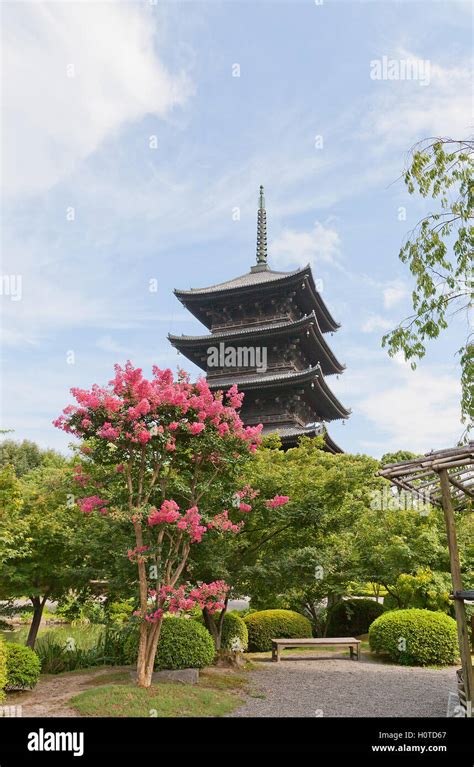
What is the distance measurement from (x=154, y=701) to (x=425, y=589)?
8.94 m

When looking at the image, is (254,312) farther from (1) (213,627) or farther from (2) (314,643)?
(1) (213,627)

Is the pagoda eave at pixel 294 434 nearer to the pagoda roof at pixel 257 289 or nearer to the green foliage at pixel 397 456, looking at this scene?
the pagoda roof at pixel 257 289

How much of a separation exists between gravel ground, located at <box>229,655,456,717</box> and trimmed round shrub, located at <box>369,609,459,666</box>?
398 millimetres

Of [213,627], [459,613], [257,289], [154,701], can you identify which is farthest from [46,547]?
[257,289]

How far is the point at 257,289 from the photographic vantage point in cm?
2666

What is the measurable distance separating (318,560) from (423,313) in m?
6.26

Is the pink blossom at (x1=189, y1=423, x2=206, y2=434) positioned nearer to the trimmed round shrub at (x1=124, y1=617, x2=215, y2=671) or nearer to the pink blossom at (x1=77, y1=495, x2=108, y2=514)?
the pink blossom at (x1=77, y1=495, x2=108, y2=514)

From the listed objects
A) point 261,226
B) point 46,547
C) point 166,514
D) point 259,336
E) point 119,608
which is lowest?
point 119,608

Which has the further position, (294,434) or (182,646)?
(294,434)

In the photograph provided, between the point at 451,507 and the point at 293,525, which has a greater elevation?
the point at 451,507

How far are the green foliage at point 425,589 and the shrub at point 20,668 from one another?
9.54 m

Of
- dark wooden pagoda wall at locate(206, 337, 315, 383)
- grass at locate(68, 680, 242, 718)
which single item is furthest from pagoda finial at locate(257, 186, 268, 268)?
grass at locate(68, 680, 242, 718)

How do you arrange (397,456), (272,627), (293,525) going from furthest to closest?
(397,456) < (272,627) < (293,525)
